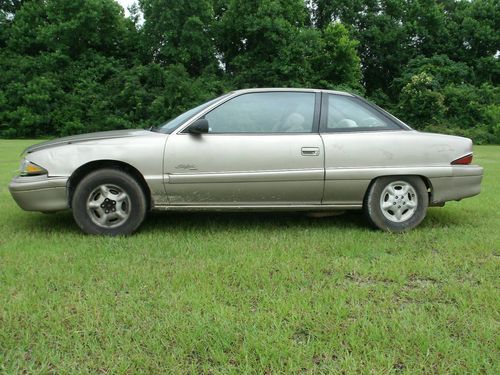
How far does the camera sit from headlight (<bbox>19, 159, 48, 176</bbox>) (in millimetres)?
4516

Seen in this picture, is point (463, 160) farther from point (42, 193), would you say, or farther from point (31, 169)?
point (31, 169)

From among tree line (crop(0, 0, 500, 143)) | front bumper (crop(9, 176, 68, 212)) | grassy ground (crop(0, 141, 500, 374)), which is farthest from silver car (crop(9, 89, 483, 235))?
tree line (crop(0, 0, 500, 143))

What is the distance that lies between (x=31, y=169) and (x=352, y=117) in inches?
124

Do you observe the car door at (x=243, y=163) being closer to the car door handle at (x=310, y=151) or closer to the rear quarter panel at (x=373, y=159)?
the car door handle at (x=310, y=151)

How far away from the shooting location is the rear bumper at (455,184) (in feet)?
16.0

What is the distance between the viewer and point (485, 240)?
4383 mm

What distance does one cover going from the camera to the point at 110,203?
14.9ft

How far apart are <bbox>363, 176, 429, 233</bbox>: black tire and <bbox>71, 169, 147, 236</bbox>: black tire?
7.31 ft

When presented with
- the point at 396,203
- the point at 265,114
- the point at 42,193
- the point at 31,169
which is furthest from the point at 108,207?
the point at 396,203

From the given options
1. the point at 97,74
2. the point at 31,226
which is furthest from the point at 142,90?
the point at 31,226

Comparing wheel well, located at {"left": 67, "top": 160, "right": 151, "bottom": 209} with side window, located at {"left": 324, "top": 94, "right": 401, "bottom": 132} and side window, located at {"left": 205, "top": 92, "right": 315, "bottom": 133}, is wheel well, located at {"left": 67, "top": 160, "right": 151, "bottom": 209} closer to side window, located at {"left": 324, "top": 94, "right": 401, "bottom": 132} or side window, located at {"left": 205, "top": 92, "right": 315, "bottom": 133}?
side window, located at {"left": 205, "top": 92, "right": 315, "bottom": 133}

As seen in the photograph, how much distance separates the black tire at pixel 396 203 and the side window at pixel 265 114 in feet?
3.08

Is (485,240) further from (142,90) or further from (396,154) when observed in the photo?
(142,90)

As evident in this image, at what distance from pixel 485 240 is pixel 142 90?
2881 cm
